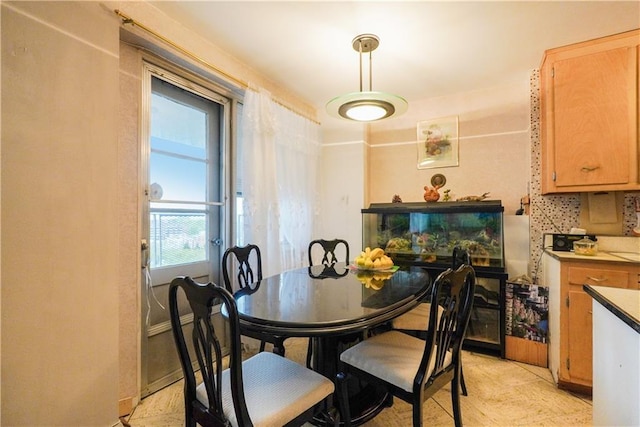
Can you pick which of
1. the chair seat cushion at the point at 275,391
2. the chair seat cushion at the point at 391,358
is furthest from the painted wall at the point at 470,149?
the chair seat cushion at the point at 275,391

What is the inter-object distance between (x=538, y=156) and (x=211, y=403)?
318cm

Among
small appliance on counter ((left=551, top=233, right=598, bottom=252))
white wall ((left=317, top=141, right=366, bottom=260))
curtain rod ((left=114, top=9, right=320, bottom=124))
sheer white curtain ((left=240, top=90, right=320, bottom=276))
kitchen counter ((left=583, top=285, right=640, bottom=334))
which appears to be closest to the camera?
kitchen counter ((left=583, top=285, right=640, bottom=334))

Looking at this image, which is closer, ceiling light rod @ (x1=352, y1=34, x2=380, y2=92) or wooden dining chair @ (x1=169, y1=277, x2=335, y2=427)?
wooden dining chair @ (x1=169, y1=277, x2=335, y2=427)

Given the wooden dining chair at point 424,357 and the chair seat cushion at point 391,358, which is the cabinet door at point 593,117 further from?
the chair seat cushion at point 391,358

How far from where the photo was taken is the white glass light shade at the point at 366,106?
177 centimetres

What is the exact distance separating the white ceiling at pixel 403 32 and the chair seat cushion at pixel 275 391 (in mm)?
2067

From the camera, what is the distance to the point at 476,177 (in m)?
3.11

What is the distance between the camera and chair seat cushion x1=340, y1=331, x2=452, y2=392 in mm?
1316

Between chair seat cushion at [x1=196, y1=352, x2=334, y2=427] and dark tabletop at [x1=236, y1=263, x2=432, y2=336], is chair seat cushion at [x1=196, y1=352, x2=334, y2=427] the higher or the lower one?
the lower one

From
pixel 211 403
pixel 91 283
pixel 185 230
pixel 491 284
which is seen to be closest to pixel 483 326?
pixel 491 284

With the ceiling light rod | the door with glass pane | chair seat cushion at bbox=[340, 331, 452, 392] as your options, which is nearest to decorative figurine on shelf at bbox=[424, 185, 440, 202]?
the ceiling light rod

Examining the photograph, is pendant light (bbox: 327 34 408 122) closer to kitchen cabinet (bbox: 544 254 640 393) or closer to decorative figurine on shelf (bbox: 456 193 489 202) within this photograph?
decorative figurine on shelf (bbox: 456 193 489 202)

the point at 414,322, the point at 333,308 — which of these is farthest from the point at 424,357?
the point at 414,322

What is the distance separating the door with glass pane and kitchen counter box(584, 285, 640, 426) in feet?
7.77
